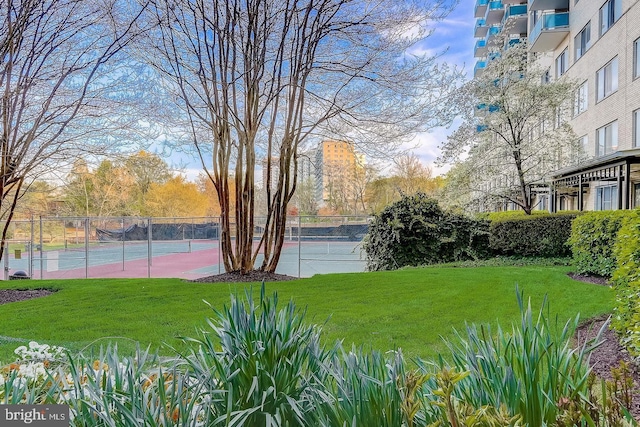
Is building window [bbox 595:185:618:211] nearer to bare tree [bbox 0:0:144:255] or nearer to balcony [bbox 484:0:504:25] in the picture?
bare tree [bbox 0:0:144:255]

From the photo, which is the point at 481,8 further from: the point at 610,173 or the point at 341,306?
the point at 341,306

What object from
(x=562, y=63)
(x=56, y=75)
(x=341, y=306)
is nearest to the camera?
(x=341, y=306)

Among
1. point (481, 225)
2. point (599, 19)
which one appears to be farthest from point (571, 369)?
point (599, 19)

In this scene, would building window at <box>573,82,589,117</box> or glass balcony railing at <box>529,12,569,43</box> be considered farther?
glass balcony railing at <box>529,12,569,43</box>

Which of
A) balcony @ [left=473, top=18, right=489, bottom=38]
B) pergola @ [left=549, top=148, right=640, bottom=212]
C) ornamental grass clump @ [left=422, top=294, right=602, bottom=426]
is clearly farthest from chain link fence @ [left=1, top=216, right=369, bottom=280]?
balcony @ [left=473, top=18, right=489, bottom=38]

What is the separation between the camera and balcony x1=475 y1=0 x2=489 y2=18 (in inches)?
1149

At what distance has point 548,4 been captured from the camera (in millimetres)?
17922

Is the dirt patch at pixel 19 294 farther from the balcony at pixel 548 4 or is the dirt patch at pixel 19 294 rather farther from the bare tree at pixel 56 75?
the balcony at pixel 548 4

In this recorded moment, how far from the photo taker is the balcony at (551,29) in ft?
55.7

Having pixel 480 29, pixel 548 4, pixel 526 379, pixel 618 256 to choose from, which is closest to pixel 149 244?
pixel 618 256

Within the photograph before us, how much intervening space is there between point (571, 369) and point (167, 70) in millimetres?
8065

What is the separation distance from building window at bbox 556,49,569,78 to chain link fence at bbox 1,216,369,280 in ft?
40.2

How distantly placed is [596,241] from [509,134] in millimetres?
6880

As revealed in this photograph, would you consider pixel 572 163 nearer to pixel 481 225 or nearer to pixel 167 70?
pixel 481 225
